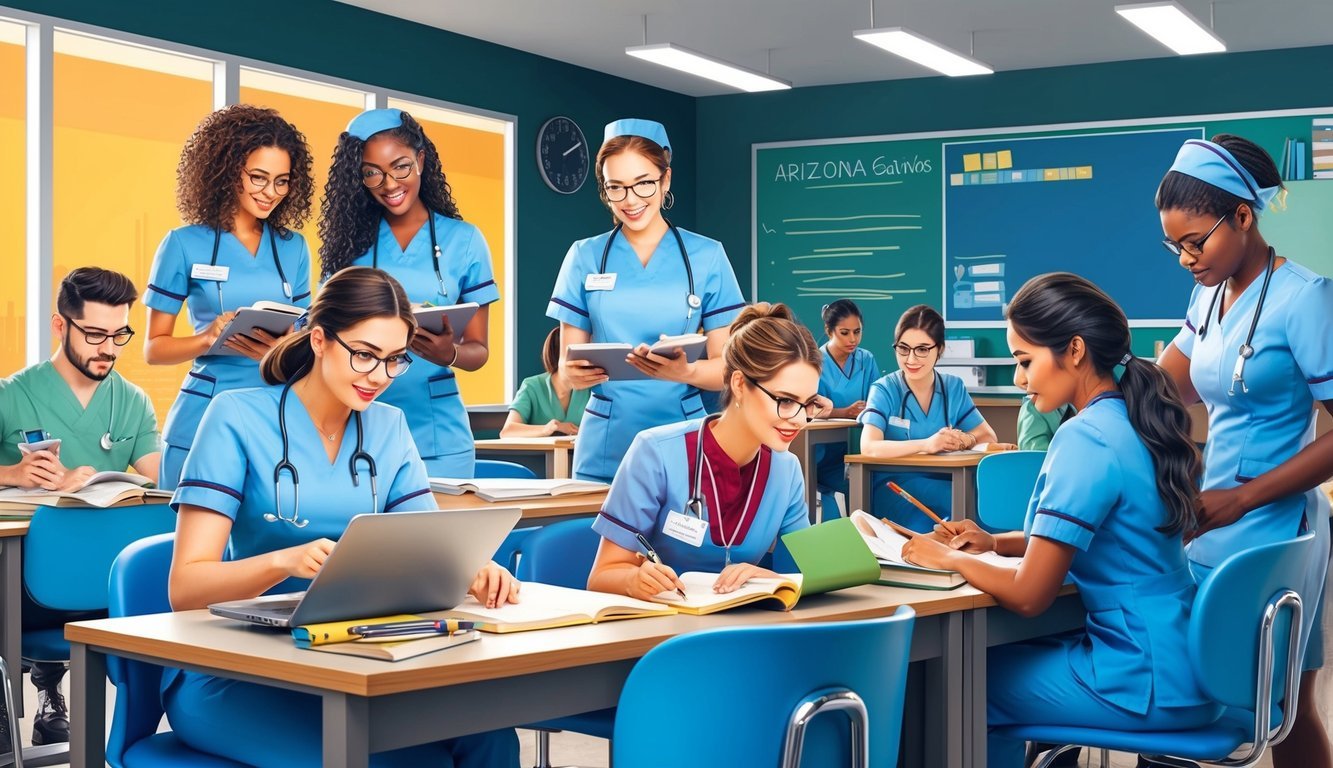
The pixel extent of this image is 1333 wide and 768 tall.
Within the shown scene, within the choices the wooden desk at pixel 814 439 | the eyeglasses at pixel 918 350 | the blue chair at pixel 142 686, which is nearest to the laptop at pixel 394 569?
the blue chair at pixel 142 686

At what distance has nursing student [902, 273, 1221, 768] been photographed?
2240mm

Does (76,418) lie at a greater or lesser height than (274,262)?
lesser

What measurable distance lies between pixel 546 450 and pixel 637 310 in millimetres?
2282

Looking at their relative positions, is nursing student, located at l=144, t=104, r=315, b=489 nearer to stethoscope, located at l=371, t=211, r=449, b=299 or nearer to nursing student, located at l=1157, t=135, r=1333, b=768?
stethoscope, located at l=371, t=211, r=449, b=299

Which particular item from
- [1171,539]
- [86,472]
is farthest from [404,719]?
[86,472]

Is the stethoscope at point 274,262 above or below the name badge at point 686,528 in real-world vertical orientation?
above

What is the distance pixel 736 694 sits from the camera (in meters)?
1.58

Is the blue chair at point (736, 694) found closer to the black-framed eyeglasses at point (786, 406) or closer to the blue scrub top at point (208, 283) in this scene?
the black-framed eyeglasses at point (786, 406)

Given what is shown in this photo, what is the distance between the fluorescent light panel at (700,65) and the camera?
7.11 metres

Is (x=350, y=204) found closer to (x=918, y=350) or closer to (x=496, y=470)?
(x=496, y=470)

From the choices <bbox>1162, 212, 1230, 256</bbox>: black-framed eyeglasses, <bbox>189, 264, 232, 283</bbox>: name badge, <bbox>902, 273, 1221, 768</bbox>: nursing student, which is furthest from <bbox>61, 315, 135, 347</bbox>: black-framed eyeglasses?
<bbox>1162, 212, 1230, 256</bbox>: black-framed eyeglasses

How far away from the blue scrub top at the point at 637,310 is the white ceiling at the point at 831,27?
171 inches

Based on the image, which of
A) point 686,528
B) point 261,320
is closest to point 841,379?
point 261,320

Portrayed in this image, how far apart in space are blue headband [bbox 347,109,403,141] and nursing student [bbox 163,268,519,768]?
3.34ft
